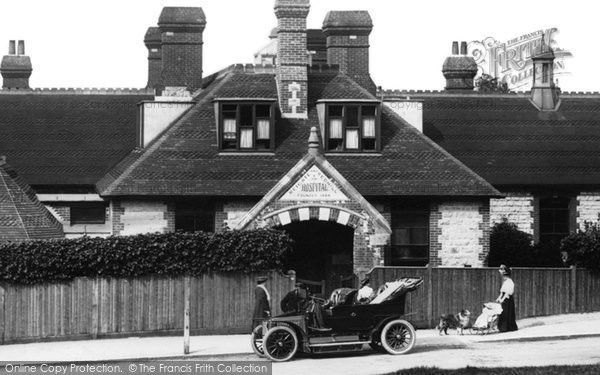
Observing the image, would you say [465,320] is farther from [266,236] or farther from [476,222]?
[476,222]

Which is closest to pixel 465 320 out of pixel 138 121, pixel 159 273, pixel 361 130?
pixel 159 273

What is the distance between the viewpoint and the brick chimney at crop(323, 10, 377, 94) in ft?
143

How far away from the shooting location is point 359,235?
3666 cm

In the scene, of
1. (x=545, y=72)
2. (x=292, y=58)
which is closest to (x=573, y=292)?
(x=292, y=58)

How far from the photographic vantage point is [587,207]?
149ft

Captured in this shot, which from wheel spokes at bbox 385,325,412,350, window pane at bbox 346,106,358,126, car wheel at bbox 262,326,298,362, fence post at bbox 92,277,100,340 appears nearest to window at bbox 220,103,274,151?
window pane at bbox 346,106,358,126

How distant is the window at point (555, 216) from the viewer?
45.6 m

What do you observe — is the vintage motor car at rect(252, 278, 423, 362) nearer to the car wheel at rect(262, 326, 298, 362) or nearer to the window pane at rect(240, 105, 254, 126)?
the car wheel at rect(262, 326, 298, 362)

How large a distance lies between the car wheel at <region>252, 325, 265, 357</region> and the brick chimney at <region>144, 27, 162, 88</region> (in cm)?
2719

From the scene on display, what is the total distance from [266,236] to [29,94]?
20.3 m

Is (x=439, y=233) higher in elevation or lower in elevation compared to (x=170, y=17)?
lower

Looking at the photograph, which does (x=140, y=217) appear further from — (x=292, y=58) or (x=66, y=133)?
(x=66, y=133)

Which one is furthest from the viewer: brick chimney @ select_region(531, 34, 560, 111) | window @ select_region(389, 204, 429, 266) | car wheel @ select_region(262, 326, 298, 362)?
brick chimney @ select_region(531, 34, 560, 111)

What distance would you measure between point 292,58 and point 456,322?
1221cm
